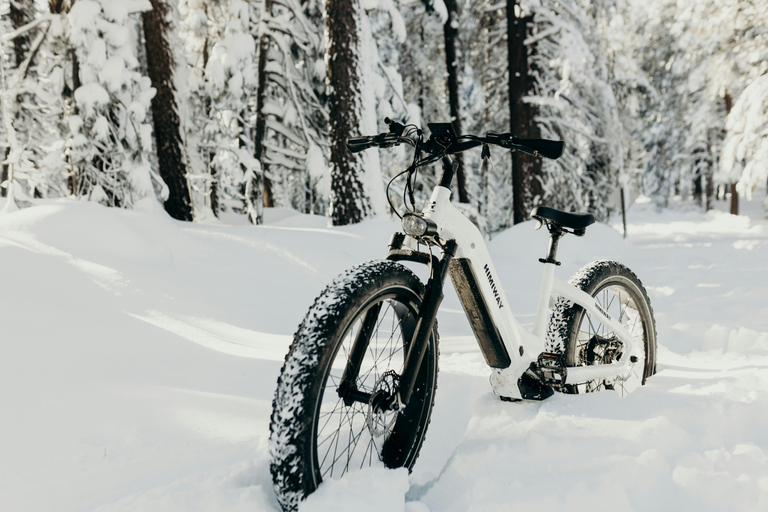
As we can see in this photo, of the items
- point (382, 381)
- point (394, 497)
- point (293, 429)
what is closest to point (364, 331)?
point (382, 381)

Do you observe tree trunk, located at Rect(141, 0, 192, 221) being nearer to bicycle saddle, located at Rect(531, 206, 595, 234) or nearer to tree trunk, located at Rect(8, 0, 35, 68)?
tree trunk, located at Rect(8, 0, 35, 68)

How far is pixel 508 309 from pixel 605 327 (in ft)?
3.64

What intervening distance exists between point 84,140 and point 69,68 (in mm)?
1141

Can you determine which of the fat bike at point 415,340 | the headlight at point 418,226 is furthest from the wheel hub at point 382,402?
the headlight at point 418,226

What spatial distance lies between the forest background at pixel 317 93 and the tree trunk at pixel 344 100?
20 mm

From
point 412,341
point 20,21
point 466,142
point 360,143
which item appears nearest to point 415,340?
point 412,341

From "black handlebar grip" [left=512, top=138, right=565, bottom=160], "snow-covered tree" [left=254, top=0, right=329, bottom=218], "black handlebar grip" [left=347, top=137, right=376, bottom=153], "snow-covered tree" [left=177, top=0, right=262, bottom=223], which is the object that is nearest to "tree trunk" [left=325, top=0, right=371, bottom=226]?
"snow-covered tree" [left=254, top=0, right=329, bottom=218]

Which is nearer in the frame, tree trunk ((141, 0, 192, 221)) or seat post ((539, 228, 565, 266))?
seat post ((539, 228, 565, 266))

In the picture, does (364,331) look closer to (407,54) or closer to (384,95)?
(384,95)

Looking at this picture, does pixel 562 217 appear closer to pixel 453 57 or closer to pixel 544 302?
pixel 544 302

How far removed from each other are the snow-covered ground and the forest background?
7.70 feet

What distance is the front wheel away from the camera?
292cm

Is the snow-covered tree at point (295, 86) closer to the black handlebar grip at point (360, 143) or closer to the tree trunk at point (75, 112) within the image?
the tree trunk at point (75, 112)

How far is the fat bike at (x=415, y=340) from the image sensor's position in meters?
1.75
